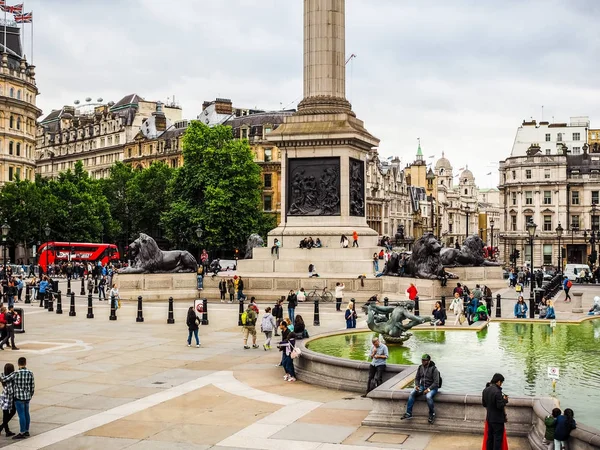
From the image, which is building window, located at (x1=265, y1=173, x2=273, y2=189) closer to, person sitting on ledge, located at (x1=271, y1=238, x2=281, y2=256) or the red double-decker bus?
the red double-decker bus

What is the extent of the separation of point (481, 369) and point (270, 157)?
81959mm

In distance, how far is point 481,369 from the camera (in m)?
17.5

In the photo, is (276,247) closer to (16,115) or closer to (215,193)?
(215,193)

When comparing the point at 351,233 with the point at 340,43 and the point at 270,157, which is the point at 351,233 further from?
the point at 270,157

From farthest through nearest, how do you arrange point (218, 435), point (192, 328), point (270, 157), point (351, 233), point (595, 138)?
point (595, 138) < point (270, 157) < point (351, 233) < point (192, 328) < point (218, 435)

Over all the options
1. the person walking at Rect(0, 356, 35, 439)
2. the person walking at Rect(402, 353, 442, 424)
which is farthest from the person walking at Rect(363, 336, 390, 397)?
the person walking at Rect(0, 356, 35, 439)

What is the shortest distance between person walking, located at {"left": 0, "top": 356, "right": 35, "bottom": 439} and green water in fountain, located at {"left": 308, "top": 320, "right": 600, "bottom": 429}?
25.7ft

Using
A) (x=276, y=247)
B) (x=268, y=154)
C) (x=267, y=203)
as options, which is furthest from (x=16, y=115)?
(x=276, y=247)

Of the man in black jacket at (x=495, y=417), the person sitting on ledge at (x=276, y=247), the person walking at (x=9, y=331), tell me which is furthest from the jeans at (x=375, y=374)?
the person sitting on ledge at (x=276, y=247)

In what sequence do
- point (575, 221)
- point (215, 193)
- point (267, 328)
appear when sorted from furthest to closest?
1. point (575, 221)
2. point (215, 193)
3. point (267, 328)

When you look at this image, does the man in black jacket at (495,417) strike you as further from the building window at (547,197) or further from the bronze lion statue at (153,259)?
the building window at (547,197)

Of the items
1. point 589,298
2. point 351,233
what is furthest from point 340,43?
point 589,298

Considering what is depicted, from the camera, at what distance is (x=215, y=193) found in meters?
75.9

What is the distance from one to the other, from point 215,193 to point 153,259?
1395 inches
